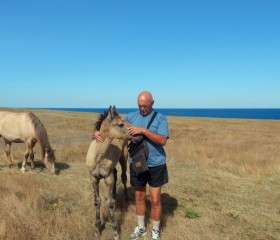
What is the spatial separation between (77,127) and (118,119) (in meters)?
26.1

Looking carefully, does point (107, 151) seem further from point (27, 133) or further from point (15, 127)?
point (15, 127)

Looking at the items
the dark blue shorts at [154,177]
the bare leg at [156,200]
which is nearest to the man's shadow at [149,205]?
the bare leg at [156,200]

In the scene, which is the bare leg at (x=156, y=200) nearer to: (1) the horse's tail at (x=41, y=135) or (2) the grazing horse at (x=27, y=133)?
(2) the grazing horse at (x=27, y=133)

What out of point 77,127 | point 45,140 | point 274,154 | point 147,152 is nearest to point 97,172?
point 147,152

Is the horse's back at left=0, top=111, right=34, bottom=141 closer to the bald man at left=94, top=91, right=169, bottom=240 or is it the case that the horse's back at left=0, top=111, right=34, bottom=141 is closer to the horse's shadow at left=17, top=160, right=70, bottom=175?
the horse's shadow at left=17, top=160, right=70, bottom=175

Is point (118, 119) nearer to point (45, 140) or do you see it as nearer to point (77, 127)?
point (45, 140)

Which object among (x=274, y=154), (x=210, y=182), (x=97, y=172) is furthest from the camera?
(x=274, y=154)

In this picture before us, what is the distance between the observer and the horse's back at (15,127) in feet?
41.7

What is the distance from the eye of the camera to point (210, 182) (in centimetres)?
1173

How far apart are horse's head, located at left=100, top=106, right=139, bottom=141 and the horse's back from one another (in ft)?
22.8

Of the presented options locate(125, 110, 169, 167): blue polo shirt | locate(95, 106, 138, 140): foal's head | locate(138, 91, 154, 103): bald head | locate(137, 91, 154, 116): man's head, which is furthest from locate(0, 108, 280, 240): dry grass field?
locate(138, 91, 154, 103): bald head

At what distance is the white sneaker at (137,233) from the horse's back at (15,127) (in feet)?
23.9

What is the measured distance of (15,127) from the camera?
1298cm

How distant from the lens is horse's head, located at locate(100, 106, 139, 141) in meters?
6.34
